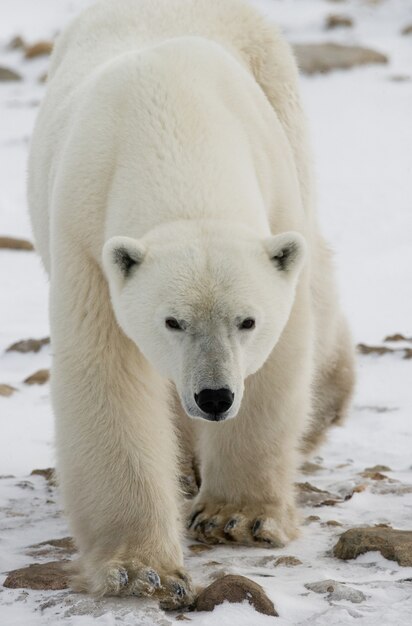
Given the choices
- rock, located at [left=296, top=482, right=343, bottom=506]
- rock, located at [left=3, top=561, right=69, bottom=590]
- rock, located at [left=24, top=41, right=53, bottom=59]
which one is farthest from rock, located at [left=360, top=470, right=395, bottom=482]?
rock, located at [left=24, top=41, right=53, bottom=59]

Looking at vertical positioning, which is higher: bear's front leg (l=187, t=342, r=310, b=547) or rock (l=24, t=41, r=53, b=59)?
rock (l=24, t=41, r=53, b=59)

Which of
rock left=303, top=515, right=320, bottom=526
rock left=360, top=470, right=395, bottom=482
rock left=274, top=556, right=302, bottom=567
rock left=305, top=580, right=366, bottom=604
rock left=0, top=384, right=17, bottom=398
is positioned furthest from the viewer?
rock left=0, top=384, right=17, bottom=398

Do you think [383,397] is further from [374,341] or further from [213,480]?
[213,480]

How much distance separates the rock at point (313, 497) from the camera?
4340 mm

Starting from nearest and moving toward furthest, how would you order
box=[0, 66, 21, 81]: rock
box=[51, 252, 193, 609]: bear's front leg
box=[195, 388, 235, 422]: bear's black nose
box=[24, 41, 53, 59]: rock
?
box=[195, 388, 235, 422]: bear's black nose
box=[51, 252, 193, 609]: bear's front leg
box=[0, 66, 21, 81]: rock
box=[24, 41, 53, 59]: rock

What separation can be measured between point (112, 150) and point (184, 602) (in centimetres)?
133

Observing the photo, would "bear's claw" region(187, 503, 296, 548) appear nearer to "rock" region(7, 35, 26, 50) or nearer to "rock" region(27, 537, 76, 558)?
"rock" region(27, 537, 76, 558)

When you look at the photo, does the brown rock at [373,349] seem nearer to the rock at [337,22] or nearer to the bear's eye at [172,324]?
the bear's eye at [172,324]

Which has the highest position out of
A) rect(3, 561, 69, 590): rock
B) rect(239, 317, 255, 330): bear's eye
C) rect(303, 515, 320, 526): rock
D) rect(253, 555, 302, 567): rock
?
rect(239, 317, 255, 330): bear's eye

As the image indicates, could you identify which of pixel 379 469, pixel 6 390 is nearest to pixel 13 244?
pixel 6 390

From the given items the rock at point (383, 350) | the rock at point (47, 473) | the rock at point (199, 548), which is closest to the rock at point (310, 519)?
the rock at point (199, 548)

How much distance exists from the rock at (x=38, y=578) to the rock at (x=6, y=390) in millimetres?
2636

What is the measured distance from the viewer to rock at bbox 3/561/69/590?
3238 mm

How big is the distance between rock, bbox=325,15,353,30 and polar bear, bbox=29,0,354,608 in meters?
12.8
